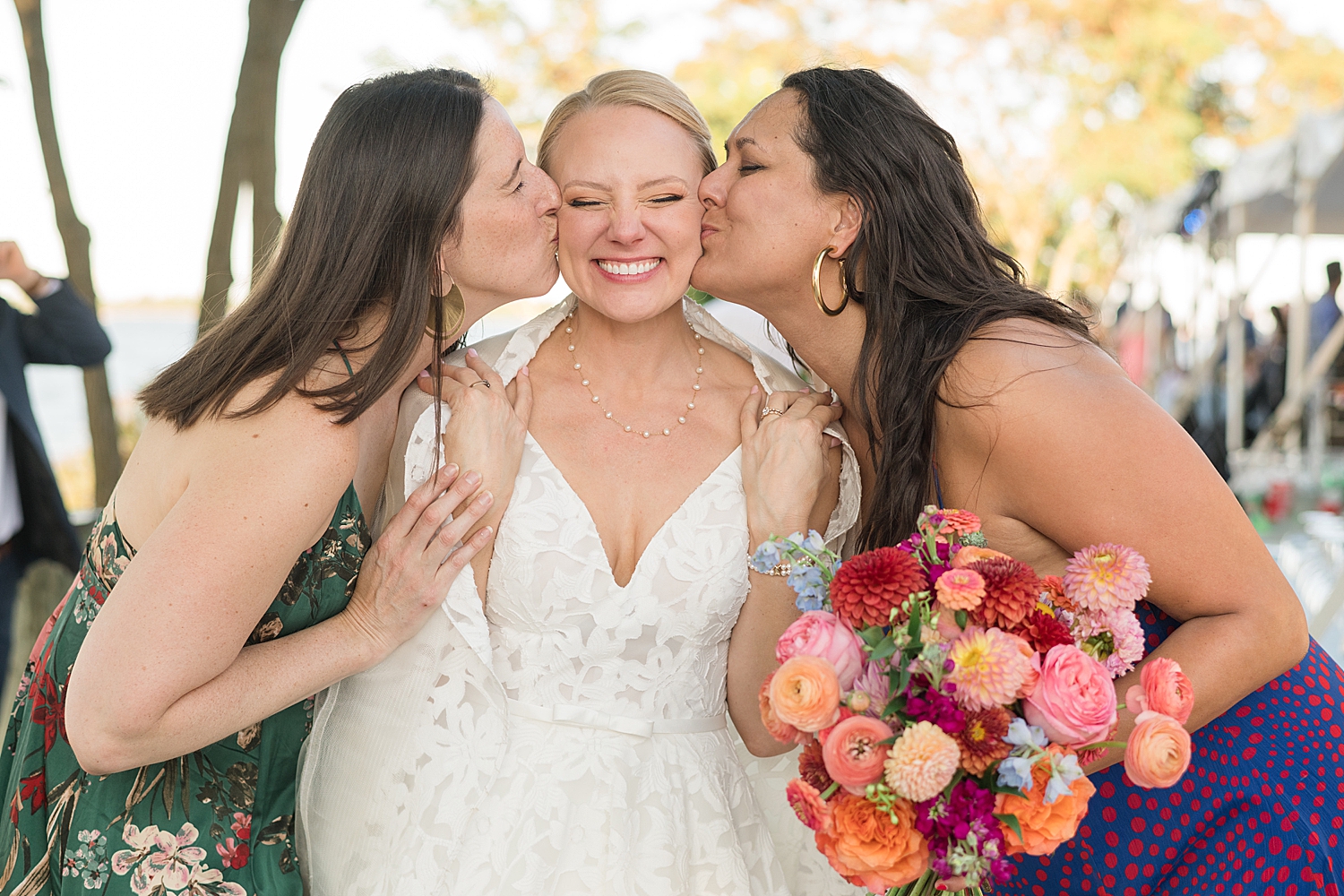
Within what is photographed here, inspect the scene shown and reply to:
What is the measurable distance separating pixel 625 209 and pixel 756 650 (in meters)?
1.07

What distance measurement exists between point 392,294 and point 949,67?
2206 cm

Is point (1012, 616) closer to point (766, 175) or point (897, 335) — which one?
point (897, 335)

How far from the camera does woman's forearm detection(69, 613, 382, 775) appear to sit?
80.1 inches

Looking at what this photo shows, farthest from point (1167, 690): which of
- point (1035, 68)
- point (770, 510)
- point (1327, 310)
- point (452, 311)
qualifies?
point (1035, 68)

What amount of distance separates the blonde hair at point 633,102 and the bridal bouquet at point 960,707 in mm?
1413

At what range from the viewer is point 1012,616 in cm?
163

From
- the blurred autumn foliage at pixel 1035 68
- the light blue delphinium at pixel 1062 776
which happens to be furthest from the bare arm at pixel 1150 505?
the blurred autumn foliage at pixel 1035 68

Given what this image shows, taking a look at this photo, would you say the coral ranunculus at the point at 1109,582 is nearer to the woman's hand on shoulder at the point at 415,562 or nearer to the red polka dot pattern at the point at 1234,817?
the red polka dot pattern at the point at 1234,817

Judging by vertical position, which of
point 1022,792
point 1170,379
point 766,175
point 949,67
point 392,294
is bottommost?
point 1170,379

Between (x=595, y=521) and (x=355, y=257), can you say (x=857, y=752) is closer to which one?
(x=595, y=521)

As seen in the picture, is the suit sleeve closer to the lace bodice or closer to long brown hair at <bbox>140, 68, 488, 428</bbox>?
long brown hair at <bbox>140, 68, 488, 428</bbox>

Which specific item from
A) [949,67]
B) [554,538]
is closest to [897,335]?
[554,538]

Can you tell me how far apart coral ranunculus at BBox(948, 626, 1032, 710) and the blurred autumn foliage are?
19.5 meters

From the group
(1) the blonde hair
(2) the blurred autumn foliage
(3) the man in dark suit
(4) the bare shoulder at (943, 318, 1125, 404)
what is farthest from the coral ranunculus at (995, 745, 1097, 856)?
(2) the blurred autumn foliage
